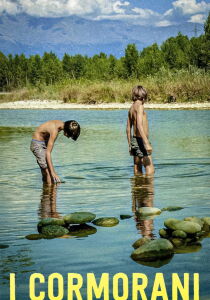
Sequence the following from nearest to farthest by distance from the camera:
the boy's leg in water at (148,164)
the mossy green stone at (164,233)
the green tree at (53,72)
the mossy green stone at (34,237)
Result: 1. the mossy green stone at (164,233)
2. the mossy green stone at (34,237)
3. the boy's leg in water at (148,164)
4. the green tree at (53,72)

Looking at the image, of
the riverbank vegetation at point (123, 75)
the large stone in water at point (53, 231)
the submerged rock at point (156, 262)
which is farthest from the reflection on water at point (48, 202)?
the riverbank vegetation at point (123, 75)

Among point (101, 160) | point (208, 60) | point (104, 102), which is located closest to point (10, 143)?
point (101, 160)

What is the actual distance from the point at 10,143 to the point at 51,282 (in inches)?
522

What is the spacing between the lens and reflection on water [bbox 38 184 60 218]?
6.64 meters

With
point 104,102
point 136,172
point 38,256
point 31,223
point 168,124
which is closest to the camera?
point 38,256

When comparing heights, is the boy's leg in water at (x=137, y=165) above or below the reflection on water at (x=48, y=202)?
above

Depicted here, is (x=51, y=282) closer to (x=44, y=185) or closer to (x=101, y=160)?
(x=44, y=185)

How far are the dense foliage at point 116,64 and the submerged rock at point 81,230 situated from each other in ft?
130

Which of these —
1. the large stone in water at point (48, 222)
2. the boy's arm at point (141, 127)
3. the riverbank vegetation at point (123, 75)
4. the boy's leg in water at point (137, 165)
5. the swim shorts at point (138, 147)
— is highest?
the riverbank vegetation at point (123, 75)

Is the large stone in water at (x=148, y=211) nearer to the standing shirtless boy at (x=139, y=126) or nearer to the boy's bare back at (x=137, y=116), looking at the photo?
the standing shirtless boy at (x=139, y=126)

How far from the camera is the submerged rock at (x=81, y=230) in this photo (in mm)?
5609

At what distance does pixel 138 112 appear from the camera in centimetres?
916

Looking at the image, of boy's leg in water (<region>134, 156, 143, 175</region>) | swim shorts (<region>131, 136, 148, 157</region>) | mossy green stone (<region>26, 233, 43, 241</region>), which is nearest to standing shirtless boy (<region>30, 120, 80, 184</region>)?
swim shorts (<region>131, 136, 148, 157</region>)

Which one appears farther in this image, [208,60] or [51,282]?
[208,60]
